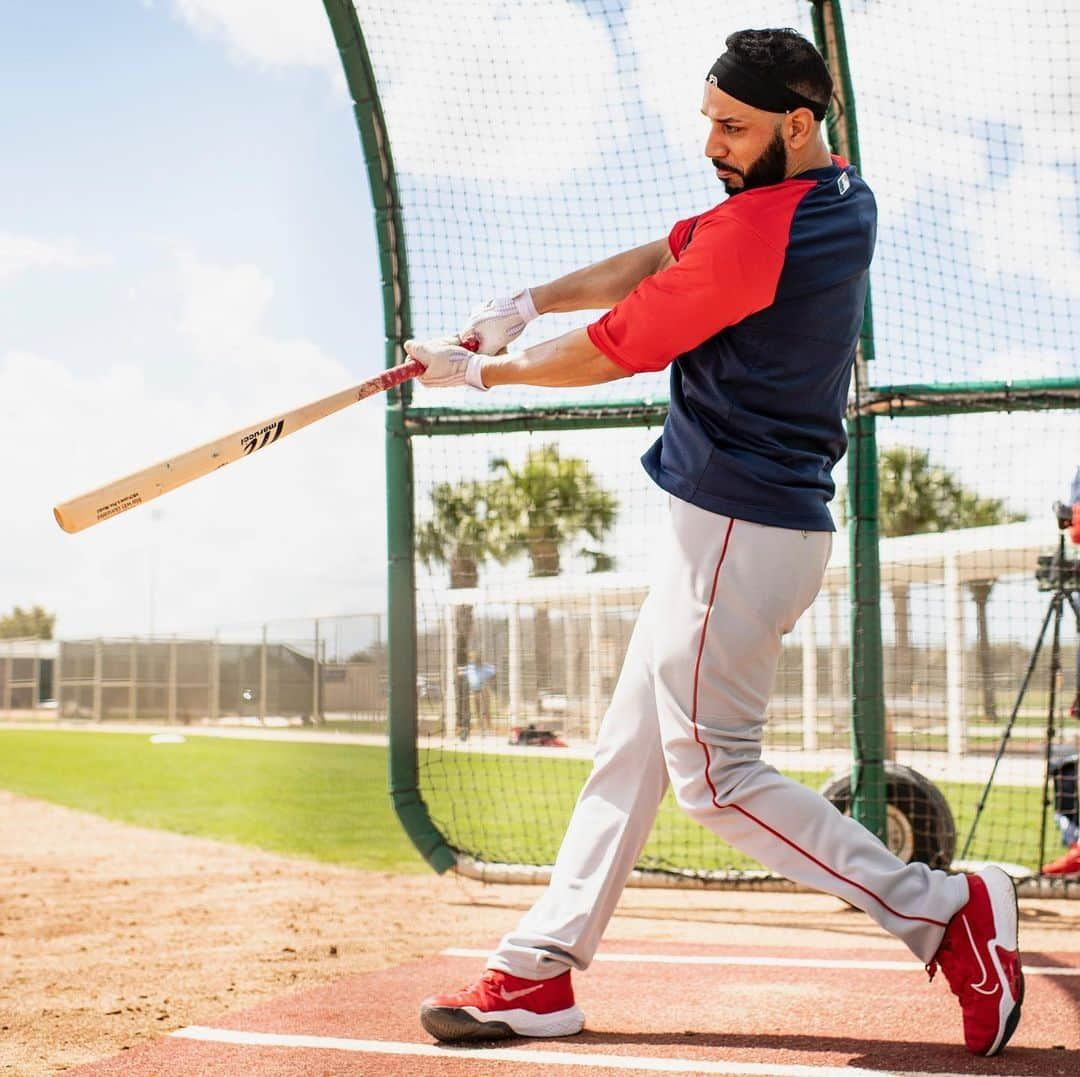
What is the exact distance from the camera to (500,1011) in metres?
3.03

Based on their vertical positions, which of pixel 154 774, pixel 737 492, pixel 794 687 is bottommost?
pixel 154 774

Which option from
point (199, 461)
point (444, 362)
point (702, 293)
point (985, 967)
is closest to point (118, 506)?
point (199, 461)

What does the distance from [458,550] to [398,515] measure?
0.50m

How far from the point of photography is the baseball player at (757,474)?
281cm

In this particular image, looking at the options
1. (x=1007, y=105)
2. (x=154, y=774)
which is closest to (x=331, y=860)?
(x=1007, y=105)

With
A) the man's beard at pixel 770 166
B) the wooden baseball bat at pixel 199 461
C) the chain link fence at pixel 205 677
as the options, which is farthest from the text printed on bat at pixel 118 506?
the chain link fence at pixel 205 677

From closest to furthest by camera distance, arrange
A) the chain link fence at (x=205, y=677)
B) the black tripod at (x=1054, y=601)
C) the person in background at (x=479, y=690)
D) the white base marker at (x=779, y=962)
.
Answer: the white base marker at (x=779, y=962) → the person in background at (x=479, y=690) → the black tripod at (x=1054, y=601) → the chain link fence at (x=205, y=677)

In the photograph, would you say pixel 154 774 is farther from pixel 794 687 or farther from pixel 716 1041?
pixel 716 1041

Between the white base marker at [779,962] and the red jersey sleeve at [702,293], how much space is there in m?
2.15

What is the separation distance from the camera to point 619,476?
5.66 metres

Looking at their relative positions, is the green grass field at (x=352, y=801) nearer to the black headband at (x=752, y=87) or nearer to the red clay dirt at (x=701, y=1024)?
the red clay dirt at (x=701, y=1024)

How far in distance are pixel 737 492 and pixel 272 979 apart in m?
2.24

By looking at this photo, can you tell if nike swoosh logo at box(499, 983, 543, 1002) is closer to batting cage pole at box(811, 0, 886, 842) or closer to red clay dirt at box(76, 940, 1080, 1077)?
red clay dirt at box(76, 940, 1080, 1077)

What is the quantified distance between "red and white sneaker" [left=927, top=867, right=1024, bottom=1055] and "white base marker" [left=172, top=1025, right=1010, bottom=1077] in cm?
14
